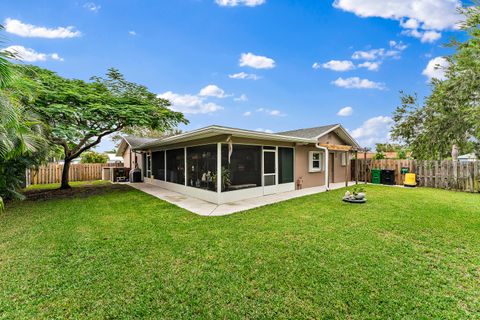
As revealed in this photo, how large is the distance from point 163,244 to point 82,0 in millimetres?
9791

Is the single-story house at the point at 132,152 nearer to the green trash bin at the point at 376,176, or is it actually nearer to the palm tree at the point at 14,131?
the palm tree at the point at 14,131

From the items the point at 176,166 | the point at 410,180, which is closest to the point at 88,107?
the point at 176,166

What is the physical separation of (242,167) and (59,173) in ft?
47.1

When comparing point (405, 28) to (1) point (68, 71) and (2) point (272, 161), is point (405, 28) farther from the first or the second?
(1) point (68, 71)

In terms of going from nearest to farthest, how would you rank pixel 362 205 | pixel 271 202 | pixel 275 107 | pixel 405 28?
pixel 362 205, pixel 271 202, pixel 405 28, pixel 275 107

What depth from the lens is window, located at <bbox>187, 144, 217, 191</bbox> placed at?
7.57m

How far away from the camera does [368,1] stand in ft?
26.1

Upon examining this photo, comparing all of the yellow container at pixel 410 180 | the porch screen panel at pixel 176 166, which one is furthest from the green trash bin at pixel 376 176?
the porch screen panel at pixel 176 166

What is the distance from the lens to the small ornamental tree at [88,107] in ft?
24.8

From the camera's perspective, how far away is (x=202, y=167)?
322 inches

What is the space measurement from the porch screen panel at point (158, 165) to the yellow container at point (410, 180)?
42.5 feet

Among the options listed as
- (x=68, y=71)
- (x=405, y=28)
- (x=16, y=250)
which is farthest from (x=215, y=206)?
Result: (x=405, y=28)

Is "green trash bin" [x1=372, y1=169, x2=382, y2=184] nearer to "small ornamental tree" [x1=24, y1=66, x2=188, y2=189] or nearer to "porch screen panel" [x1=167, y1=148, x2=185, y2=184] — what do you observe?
"porch screen panel" [x1=167, y1=148, x2=185, y2=184]

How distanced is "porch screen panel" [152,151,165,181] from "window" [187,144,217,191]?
132 inches
